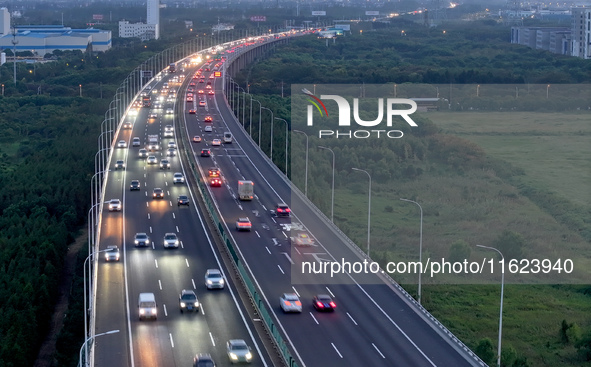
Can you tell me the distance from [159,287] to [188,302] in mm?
3556

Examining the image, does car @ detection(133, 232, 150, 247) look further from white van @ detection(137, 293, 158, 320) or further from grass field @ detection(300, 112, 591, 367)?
grass field @ detection(300, 112, 591, 367)

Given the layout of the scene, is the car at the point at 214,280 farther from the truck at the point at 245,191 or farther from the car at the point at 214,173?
the car at the point at 214,173

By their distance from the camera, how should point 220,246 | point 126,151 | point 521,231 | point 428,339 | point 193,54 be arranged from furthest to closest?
point 193,54 < point 126,151 < point 521,231 < point 220,246 < point 428,339

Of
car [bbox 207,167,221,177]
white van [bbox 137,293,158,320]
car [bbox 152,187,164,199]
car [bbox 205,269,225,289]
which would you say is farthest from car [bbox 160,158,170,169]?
white van [bbox 137,293,158,320]

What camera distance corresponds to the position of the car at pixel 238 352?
31.6m

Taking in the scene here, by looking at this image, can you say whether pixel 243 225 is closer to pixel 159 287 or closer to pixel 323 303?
pixel 159 287

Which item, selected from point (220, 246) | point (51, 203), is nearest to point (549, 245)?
point (220, 246)

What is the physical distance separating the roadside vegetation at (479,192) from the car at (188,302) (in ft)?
33.8

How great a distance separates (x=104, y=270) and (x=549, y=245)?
105ft

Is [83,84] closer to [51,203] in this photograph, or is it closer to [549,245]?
[51,203]

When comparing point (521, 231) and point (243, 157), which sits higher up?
point (243, 157)

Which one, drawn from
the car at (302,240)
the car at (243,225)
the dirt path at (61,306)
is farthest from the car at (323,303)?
the car at (243,225)

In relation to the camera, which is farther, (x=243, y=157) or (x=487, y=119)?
(x=487, y=119)

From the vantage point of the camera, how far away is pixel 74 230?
60312mm
